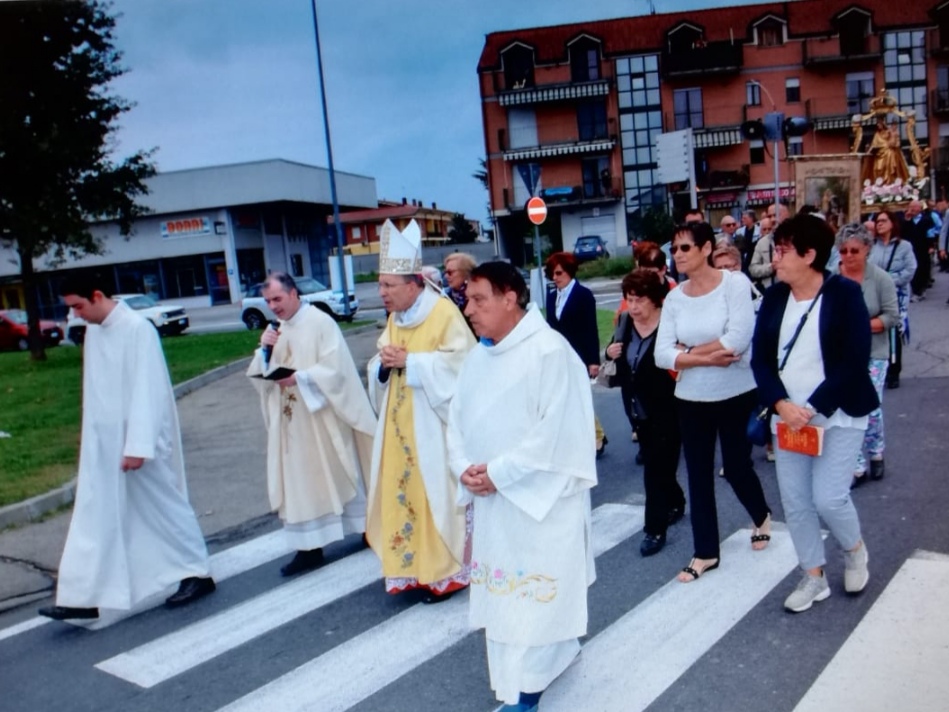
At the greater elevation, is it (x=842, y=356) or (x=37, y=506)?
(x=842, y=356)

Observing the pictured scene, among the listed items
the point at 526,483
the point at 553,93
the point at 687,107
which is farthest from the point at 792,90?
the point at 526,483

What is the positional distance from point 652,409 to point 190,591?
301cm

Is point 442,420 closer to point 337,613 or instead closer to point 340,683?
point 337,613

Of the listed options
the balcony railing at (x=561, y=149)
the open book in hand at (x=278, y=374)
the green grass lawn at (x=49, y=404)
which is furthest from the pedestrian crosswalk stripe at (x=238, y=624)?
the balcony railing at (x=561, y=149)

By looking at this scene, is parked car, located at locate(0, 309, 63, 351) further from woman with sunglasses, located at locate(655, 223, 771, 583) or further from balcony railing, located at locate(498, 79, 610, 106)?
woman with sunglasses, located at locate(655, 223, 771, 583)

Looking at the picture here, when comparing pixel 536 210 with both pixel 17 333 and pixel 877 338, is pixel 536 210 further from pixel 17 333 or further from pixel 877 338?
pixel 17 333

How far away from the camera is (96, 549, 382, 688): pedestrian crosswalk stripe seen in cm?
440

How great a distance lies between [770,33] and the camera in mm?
45250

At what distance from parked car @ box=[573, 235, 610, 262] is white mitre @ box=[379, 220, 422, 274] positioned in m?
36.7

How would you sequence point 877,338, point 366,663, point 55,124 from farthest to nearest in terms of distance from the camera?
point 55,124, point 877,338, point 366,663

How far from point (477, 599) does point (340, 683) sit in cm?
89

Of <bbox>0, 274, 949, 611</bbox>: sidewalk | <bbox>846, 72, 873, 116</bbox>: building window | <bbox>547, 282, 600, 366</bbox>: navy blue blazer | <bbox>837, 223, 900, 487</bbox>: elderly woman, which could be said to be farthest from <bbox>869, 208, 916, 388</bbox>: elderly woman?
<bbox>846, 72, 873, 116</bbox>: building window

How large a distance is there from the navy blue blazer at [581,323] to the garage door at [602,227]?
4164 cm

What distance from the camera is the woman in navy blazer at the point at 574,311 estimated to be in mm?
7277
